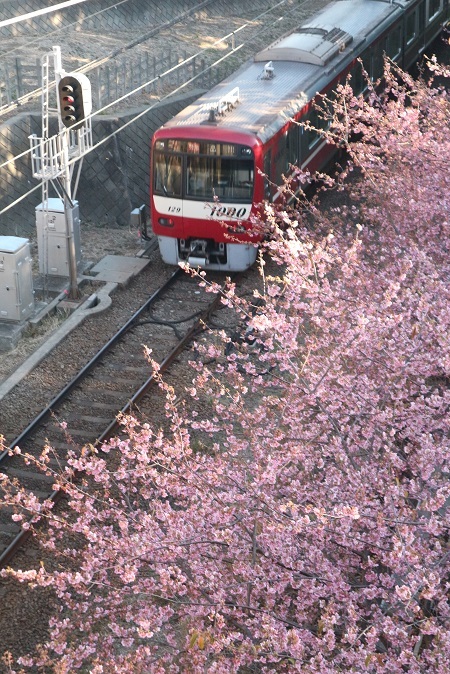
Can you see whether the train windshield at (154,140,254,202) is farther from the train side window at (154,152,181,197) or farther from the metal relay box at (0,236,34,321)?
the metal relay box at (0,236,34,321)

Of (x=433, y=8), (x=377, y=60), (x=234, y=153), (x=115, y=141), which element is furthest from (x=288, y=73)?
(x=433, y=8)

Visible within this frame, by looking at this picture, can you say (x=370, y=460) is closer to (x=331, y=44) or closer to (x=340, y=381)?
(x=340, y=381)

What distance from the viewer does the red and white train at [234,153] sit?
562 inches

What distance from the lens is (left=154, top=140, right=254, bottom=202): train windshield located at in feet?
46.7

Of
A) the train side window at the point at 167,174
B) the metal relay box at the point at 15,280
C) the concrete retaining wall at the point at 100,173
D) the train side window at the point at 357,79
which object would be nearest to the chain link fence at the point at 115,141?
the concrete retaining wall at the point at 100,173

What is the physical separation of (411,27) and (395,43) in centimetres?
150

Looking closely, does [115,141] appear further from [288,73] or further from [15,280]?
[15,280]

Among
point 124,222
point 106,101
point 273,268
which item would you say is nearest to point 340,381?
point 273,268

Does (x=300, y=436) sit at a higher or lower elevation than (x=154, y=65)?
higher

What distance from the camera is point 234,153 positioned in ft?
46.5

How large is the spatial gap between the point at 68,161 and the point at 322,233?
3784 mm

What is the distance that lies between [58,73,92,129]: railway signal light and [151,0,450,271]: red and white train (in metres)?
1.40

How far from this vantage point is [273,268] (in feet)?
52.6

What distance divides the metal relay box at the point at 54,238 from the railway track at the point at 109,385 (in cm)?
157
